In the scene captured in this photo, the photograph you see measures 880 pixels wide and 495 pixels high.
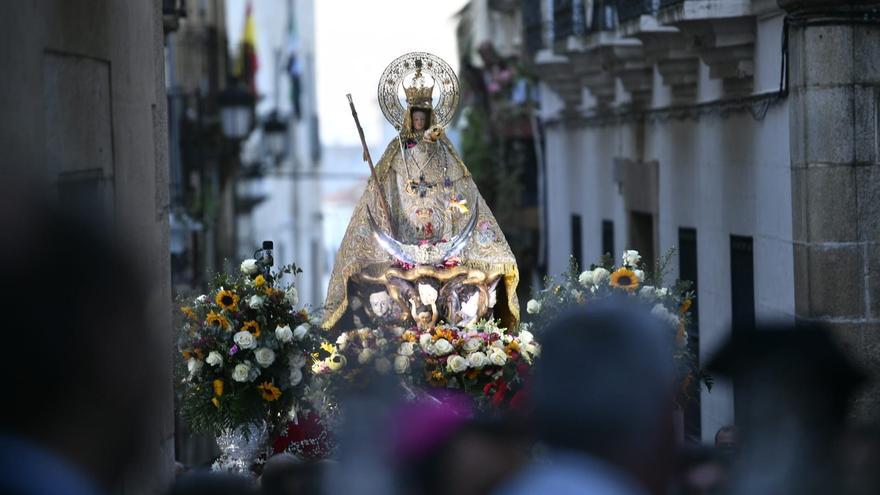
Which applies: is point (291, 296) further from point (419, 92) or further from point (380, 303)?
point (419, 92)

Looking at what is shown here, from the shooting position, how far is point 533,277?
25953 millimetres

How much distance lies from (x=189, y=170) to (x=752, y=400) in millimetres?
20529

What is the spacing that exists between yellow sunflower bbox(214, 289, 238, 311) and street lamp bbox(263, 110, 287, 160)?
17.8 meters

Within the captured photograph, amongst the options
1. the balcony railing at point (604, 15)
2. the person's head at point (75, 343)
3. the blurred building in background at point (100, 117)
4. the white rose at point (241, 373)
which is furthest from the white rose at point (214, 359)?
the balcony railing at point (604, 15)

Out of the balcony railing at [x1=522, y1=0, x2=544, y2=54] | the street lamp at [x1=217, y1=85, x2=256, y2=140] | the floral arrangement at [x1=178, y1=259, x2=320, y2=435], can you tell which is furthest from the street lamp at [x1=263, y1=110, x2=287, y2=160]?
the floral arrangement at [x1=178, y1=259, x2=320, y2=435]

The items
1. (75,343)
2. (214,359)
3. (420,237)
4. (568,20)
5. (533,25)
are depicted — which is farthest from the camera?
(533,25)

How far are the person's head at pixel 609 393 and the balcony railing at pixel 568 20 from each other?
1555 centimetres

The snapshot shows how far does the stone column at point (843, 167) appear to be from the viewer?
12.1 meters

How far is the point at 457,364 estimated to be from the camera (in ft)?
35.5

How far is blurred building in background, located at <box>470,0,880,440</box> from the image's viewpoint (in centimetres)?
1220

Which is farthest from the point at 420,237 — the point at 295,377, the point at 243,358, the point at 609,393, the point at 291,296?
the point at 609,393

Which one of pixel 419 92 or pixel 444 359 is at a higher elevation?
pixel 419 92

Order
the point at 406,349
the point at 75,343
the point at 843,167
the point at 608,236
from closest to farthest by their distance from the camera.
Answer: the point at 75,343 → the point at 406,349 → the point at 843,167 → the point at 608,236

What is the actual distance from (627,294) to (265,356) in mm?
2085
